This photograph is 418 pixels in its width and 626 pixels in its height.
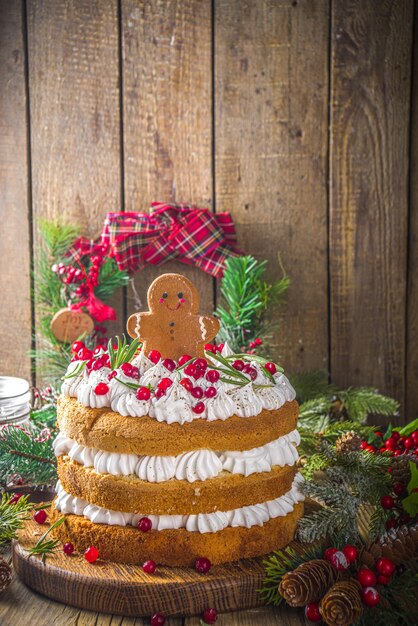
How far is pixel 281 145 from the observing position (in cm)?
258

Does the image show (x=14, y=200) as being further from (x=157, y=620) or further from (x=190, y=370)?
(x=157, y=620)

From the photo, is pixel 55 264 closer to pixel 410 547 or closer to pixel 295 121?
pixel 295 121

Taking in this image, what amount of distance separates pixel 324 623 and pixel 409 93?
5.75 feet

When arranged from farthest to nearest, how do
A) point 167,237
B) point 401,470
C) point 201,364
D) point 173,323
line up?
point 167,237 < point 401,470 < point 173,323 < point 201,364

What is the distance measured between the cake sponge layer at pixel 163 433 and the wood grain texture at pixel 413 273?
47.3 inches

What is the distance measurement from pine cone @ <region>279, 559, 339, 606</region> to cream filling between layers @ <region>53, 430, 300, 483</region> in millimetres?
218

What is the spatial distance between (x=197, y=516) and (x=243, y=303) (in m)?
0.95

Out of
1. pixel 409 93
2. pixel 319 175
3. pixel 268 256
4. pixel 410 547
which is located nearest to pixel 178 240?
pixel 268 256

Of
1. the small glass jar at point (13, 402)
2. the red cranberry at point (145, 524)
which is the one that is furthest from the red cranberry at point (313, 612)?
the small glass jar at point (13, 402)

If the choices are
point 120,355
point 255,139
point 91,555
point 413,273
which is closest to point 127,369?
point 120,355

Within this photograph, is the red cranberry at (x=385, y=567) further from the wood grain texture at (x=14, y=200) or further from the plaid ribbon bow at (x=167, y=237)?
the wood grain texture at (x=14, y=200)

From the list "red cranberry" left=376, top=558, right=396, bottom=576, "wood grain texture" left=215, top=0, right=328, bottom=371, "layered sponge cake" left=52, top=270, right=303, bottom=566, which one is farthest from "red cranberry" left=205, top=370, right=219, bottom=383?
"wood grain texture" left=215, top=0, right=328, bottom=371

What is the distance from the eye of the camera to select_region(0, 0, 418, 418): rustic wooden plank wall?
252cm

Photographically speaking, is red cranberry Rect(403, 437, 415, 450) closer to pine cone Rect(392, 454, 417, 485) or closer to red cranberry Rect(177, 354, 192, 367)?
pine cone Rect(392, 454, 417, 485)
